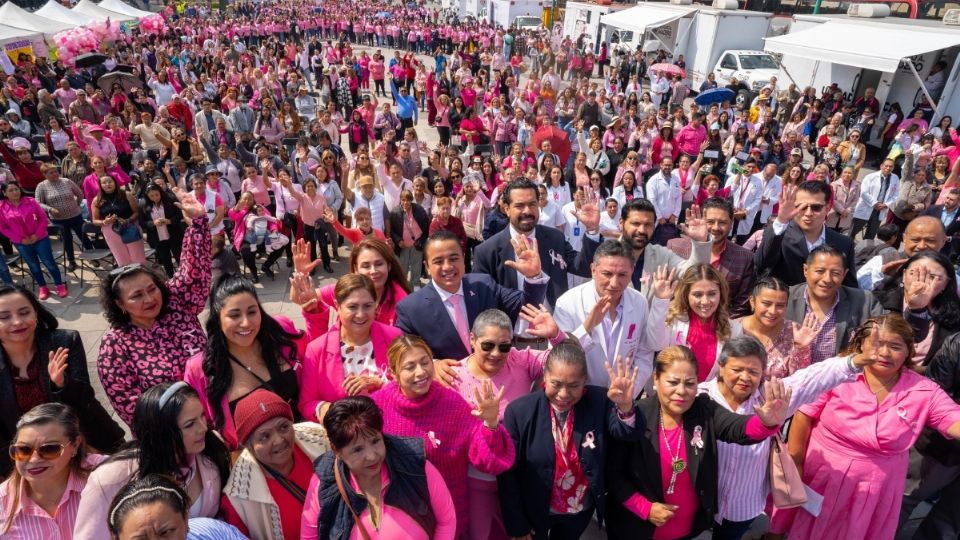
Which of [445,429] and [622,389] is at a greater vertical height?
[622,389]

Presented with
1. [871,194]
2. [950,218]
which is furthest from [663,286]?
[871,194]

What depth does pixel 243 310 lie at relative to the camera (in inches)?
112

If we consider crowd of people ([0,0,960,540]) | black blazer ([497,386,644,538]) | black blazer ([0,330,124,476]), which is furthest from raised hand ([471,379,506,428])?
black blazer ([0,330,124,476])

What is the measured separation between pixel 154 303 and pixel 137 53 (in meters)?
23.2

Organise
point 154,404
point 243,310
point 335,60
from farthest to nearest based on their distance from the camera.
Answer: point 335,60 < point 243,310 < point 154,404

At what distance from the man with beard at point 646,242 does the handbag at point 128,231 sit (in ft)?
20.1

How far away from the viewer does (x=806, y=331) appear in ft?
10.7

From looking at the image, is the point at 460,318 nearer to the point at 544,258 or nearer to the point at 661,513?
the point at 544,258

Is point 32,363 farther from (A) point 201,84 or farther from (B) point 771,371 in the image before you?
(A) point 201,84

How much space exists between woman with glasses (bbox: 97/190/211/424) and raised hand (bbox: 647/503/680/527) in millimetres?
2768

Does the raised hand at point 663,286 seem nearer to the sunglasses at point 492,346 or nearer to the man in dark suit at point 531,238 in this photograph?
the man in dark suit at point 531,238

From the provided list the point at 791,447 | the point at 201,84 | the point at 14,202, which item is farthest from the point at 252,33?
the point at 791,447

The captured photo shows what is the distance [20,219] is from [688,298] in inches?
295

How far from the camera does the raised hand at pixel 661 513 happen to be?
8.49 feet
